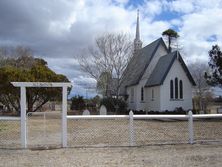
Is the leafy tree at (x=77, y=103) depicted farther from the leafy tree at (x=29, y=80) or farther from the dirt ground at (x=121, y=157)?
the dirt ground at (x=121, y=157)

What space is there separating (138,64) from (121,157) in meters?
32.1

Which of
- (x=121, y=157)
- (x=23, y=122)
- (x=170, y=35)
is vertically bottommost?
(x=121, y=157)

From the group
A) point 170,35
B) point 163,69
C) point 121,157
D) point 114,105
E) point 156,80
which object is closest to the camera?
point 121,157

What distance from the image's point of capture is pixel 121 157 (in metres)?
11.1

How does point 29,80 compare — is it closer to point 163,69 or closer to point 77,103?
point 163,69

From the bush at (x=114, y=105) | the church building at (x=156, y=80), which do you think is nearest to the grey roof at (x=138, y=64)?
the church building at (x=156, y=80)

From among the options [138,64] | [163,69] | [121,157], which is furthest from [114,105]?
[121,157]

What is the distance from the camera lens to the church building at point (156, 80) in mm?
37188

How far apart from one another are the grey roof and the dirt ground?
94.2 feet

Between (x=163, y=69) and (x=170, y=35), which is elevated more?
(x=170, y=35)

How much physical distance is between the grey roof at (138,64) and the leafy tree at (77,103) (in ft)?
30.2

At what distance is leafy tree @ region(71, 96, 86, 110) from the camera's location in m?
50.9

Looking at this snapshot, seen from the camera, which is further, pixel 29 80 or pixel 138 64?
pixel 138 64

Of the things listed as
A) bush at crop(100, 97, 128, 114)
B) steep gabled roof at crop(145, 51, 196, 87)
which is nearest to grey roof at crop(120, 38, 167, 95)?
steep gabled roof at crop(145, 51, 196, 87)
